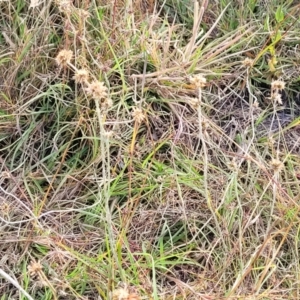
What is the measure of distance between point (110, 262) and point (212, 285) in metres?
0.25

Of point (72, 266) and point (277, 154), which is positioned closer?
point (72, 266)

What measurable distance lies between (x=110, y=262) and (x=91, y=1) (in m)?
0.81

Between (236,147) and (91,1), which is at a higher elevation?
(91,1)

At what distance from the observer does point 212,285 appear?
1313 millimetres

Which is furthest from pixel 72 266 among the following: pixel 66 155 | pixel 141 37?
pixel 141 37

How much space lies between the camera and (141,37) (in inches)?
64.2

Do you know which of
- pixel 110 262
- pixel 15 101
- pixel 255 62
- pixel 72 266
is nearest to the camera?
pixel 110 262

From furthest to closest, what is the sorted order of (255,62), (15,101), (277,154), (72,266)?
(255,62) → (15,101) → (277,154) → (72,266)

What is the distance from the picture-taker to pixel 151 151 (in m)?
1.51

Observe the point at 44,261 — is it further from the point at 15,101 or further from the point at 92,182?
the point at 15,101

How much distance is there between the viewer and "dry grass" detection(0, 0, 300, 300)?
1.31m

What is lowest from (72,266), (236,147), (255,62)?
(72,266)

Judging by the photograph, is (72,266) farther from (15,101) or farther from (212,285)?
(15,101)

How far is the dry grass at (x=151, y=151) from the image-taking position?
1312 millimetres
